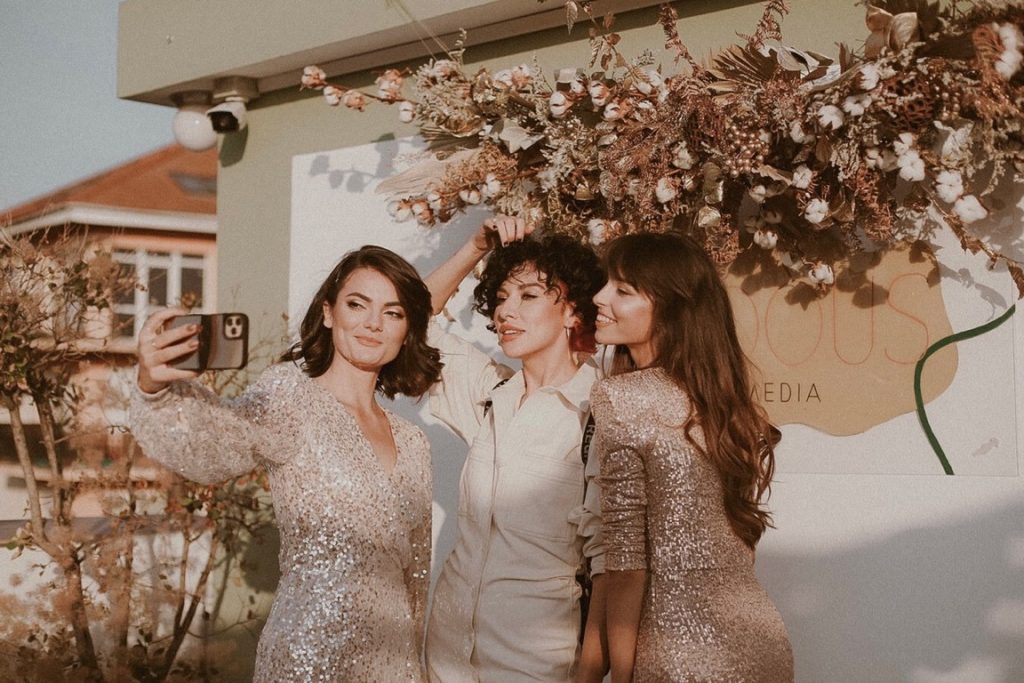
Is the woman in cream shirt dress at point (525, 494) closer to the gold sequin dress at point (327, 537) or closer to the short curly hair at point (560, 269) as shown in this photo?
the short curly hair at point (560, 269)

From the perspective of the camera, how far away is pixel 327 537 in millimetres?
2602

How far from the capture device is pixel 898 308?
341cm

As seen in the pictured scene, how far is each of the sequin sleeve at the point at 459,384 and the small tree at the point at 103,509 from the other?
220 centimetres

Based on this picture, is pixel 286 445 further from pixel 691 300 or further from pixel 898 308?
pixel 898 308

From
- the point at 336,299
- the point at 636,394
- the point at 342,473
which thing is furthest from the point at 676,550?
the point at 336,299

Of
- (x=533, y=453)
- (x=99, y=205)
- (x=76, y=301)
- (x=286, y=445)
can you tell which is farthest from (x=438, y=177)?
(x=99, y=205)

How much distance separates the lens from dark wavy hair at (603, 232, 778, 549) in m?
2.51

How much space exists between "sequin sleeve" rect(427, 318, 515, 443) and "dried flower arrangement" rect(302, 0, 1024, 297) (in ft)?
1.80

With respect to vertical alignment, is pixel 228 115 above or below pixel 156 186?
below

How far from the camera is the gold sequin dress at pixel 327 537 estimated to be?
254 centimetres

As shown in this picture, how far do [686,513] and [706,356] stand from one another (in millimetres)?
395

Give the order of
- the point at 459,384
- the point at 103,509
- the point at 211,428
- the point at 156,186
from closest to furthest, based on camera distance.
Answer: the point at 211,428
the point at 459,384
the point at 103,509
the point at 156,186

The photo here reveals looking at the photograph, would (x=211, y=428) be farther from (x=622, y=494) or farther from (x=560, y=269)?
(x=560, y=269)

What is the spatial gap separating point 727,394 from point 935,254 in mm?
1219
